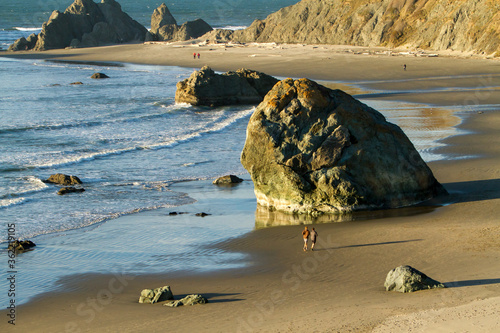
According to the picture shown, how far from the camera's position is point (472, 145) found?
2569 centimetres

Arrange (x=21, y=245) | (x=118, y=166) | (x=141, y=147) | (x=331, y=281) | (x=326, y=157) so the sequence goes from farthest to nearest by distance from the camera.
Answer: (x=141, y=147) < (x=118, y=166) < (x=326, y=157) < (x=21, y=245) < (x=331, y=281)

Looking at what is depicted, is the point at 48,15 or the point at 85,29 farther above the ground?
the point at 48,15

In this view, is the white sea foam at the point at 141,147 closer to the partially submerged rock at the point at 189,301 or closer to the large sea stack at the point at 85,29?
the partially submerged rock at the point at 189,301

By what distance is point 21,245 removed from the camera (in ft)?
50.2

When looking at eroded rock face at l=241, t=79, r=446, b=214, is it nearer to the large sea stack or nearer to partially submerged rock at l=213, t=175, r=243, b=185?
partially submerged rock at l=213, t=175, r=243, b=185

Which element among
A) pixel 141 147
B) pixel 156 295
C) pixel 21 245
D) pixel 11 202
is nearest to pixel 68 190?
pixel 11 202

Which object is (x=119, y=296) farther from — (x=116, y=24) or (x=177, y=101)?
(x=116, y=24)

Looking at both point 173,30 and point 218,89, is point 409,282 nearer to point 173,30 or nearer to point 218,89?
point 218,89

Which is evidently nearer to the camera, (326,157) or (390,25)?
(326,157)

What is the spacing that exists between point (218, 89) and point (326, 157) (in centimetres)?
2907

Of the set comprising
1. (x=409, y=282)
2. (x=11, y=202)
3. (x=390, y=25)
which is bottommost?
(x=11, y=202)

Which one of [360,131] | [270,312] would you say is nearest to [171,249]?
[270,312]

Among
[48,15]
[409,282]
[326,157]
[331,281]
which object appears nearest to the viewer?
[409,282]

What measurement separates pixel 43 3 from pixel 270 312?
20226 cm
